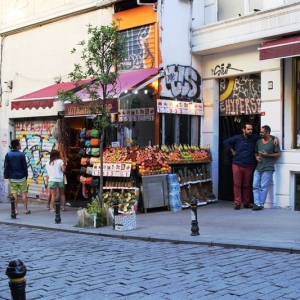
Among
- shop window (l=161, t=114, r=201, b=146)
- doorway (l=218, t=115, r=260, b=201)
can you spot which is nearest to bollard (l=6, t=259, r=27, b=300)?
shop window (l=161, t=114, r=201, b=146)

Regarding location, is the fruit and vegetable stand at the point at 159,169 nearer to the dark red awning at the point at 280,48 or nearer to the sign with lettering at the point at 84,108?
the sign with lettering at the point at 84,108

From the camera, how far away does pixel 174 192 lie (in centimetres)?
1333

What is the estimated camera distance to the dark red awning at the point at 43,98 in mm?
14508

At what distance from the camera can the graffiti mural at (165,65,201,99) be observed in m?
14.0

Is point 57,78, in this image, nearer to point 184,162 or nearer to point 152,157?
point 152,157

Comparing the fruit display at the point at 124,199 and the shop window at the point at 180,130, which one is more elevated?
the shop window at the point at 180,130

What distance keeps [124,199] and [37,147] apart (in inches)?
225

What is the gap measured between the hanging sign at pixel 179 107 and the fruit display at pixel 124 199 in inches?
92.0

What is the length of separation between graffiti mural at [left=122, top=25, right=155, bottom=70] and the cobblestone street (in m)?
6.07

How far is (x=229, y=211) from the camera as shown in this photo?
509 inches

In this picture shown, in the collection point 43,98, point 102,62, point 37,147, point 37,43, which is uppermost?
point 37,43

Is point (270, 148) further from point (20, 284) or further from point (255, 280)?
point (20, 284)

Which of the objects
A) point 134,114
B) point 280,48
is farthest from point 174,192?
point 280,48

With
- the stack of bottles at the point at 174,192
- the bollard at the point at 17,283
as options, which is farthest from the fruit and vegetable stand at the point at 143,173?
the bollard at the point at 17,283
